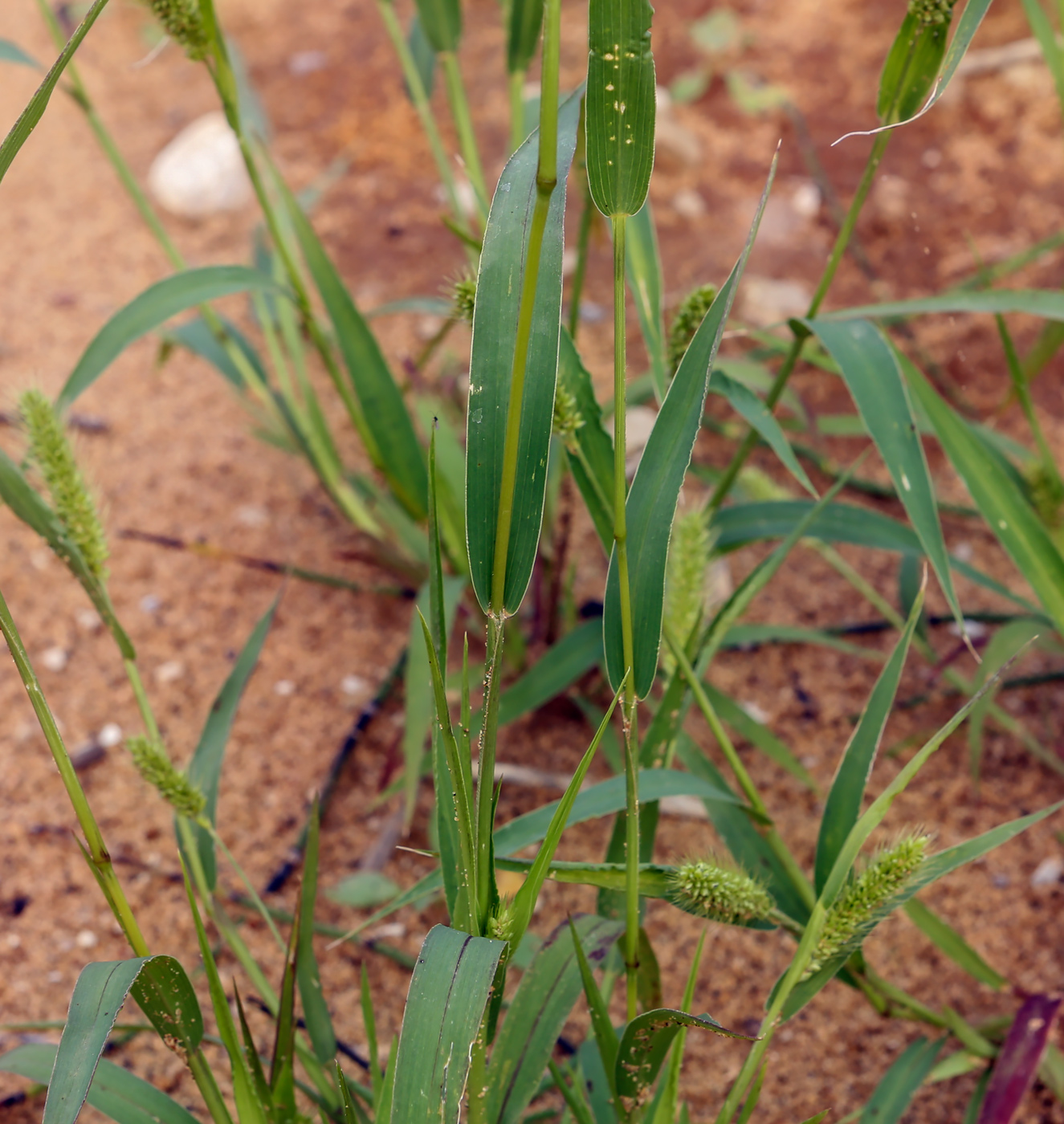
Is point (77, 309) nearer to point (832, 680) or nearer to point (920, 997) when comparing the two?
point (832, 680)

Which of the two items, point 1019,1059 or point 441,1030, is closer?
point 441,1030

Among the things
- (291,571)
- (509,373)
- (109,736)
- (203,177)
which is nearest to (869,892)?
(509,373)

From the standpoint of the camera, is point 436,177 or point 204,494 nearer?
point 204,494

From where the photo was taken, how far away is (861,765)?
2.30ft

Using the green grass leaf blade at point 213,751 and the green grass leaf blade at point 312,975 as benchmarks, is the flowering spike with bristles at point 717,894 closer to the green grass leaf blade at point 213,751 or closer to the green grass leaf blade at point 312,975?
the green grass leaf blade at point 312,975

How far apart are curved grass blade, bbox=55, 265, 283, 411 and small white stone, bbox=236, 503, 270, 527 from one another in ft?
1.71

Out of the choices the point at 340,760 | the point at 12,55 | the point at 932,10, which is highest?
the point at 12,55

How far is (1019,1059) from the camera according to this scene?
792mm

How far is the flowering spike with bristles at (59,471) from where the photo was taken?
69 cm

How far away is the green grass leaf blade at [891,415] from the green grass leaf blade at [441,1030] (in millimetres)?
414

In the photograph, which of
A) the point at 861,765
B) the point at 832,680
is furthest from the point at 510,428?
the point at 832,680

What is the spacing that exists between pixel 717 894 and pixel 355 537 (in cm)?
97

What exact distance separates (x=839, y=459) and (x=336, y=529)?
734 millimetres

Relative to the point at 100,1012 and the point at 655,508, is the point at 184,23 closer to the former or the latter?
the point at 655,508
